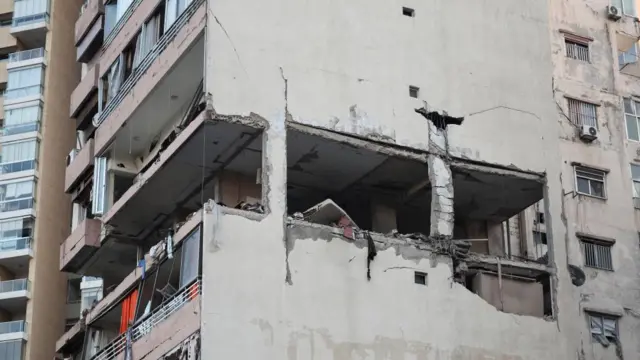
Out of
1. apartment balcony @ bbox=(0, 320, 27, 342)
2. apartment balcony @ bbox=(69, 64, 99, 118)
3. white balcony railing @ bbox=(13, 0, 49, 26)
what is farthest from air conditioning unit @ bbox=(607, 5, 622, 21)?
white balcony railing @ bbox=(13, 0, 49, 26)

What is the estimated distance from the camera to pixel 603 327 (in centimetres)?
3284

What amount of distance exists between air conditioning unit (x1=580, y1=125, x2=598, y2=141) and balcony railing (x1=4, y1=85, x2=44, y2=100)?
78.6ft

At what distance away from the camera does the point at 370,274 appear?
25.8 meters

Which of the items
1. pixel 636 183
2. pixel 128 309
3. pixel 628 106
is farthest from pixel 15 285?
pixel 628 106

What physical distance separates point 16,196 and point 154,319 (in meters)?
23.5

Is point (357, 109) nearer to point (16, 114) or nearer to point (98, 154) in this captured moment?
point (98, 154)

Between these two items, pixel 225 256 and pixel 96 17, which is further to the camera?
pixel 96 17

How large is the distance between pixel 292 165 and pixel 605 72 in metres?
13.4

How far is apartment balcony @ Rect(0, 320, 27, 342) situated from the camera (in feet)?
147

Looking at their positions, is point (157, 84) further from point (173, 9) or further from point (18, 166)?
point (18, 166)

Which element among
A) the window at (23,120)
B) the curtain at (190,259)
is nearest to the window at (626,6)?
the curtain at (190,259)

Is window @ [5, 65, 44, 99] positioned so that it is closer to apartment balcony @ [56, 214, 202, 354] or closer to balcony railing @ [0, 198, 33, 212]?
balcony railing @ [0, 198, 33, 212]

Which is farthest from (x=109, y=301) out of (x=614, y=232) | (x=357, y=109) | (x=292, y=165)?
(x=614, y=232)

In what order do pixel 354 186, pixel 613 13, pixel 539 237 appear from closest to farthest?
pixel 354 186, pixel 539 237, pixel 613 13
